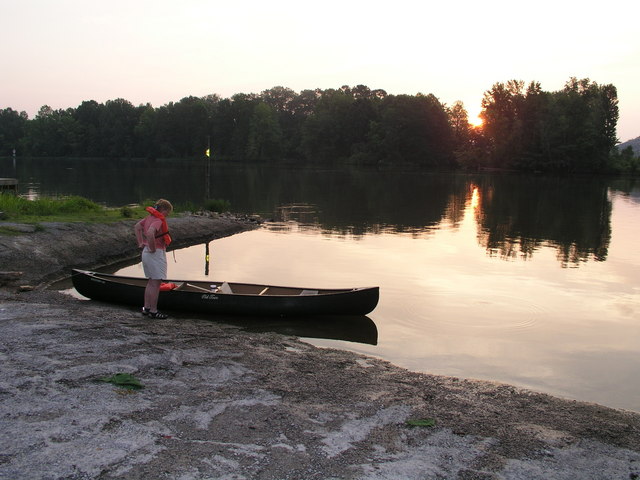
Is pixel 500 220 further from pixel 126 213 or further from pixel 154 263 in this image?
pixel 154 263

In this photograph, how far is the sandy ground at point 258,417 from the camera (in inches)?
197

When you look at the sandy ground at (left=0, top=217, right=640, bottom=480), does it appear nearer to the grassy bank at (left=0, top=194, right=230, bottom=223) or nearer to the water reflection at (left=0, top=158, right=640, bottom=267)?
the grassy bank at (left=0, top=194, right=230, bottom=223)

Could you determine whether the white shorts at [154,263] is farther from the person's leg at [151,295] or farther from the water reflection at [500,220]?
the water reflection at [500,220]

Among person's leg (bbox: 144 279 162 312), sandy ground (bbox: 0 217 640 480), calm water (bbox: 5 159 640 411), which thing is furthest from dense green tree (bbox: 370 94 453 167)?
sandy ground (bbox: 0 217 640 480)

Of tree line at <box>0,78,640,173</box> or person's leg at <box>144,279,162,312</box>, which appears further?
tree line at <box>0,78,640,173</box>

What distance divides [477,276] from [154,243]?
10045 millimetres

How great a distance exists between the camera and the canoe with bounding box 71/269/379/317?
1116 cm

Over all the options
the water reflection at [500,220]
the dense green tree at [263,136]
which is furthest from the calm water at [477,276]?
the dense green tree at [263,136]

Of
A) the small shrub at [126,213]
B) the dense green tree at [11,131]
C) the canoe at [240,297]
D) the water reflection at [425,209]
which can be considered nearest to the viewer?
the canoe at [240,297]

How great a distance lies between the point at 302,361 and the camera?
335 inches

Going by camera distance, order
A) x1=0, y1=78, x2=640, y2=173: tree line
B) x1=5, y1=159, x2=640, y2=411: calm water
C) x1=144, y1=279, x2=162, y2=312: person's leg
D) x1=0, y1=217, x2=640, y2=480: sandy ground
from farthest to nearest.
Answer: x1=0, y1=78, x2=640, y2=173: tree line
x1=144, y1=279, x2=162, y2=312: person's leg
x1=5, y1=159, x2=640, y2=411: calm water
x1=0, y1=217, x2=640, y2=480: sandy ground

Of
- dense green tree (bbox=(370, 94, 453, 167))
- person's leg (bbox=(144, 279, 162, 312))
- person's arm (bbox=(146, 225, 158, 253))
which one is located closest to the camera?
person's arm (bbox=(146, 225, 158, 253))

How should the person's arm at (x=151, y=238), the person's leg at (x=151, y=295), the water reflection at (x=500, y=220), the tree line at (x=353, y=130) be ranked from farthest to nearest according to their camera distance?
the tree line at (x=353, y=130) < the water reflection at (x=500, y=220) < the person's leg at (x=151, y=295) < the person's arm at (x=151, y=238)

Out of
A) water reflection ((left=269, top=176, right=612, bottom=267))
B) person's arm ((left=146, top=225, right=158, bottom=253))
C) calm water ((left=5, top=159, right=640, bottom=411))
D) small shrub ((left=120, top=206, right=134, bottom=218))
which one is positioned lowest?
calm water ((left=5, top=159, right=640, bottom=411))
